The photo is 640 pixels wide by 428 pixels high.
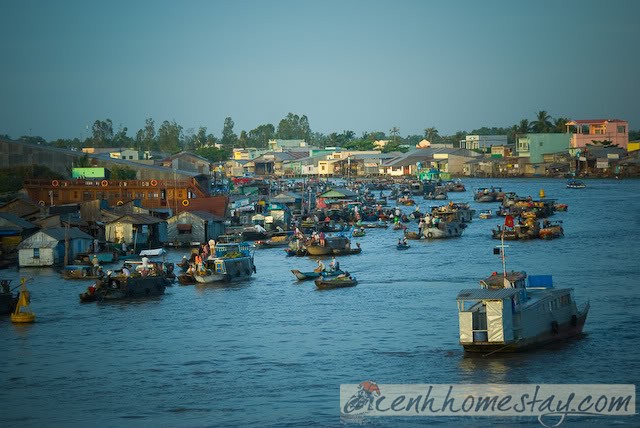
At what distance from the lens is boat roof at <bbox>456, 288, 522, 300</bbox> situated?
18.1m

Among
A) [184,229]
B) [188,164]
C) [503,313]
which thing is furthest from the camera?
[188,164]

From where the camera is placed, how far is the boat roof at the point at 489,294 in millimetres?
18078

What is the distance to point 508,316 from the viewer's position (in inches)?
720

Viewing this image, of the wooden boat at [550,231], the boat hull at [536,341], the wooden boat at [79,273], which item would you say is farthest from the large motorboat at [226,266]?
the wooden boat at [550,231]

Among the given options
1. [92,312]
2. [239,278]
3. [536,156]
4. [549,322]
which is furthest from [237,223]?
[536,156]

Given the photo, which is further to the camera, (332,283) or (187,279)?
(187,279)

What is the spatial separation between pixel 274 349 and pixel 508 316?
201 inches

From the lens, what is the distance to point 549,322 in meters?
19.5

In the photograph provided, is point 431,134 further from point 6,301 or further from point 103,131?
point 6,301

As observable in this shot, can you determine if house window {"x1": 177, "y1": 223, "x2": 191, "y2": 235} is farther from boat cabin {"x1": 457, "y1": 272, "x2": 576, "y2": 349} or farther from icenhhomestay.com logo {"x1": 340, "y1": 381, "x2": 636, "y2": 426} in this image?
icenhhomestay.com logo {"x1": 340, "y1": 381, "x2": 636, "y2": 426}

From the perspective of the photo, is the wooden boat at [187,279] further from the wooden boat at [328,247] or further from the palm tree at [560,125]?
the palm tree at [560,125]

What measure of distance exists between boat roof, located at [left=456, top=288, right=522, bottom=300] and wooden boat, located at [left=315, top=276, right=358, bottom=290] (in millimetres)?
10303

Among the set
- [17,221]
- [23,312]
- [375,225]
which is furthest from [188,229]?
[23,312]

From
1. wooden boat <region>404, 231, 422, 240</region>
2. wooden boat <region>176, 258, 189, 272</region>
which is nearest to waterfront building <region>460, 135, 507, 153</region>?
wooden boat <region>404, 231, 422, 240</region>
